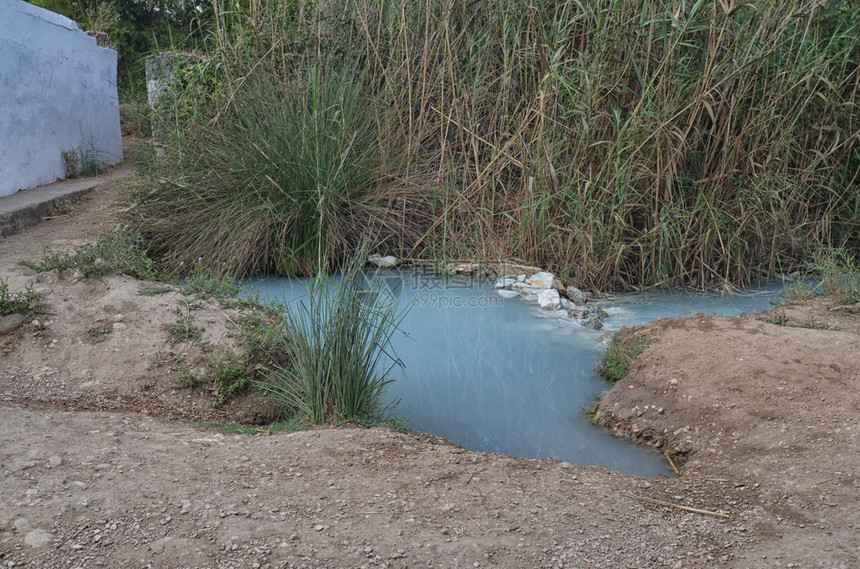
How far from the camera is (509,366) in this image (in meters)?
3.58

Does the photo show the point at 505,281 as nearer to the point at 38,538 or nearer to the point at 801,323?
the point at 801,323

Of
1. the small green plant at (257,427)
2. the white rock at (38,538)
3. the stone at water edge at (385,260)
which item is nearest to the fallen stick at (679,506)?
the small green plant at (257,427)

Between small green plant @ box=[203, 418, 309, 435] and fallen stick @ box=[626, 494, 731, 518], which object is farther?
small green plant @ box=[203, 418, 309, 435]

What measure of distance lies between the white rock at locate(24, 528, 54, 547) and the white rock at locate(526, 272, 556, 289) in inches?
129

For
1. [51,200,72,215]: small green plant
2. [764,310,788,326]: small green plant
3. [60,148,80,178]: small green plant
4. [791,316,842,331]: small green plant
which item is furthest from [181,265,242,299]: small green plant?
[60,148,80,178]: small green plant

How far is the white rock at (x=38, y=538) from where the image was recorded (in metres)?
1.57

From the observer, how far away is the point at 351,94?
16.8ft

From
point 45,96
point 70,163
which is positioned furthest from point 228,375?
point 70,163

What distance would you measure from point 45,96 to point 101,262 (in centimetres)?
401

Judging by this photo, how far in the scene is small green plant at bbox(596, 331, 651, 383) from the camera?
3301mm

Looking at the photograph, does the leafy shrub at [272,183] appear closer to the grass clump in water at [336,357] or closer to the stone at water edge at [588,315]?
the stone at water edge at [588,315]

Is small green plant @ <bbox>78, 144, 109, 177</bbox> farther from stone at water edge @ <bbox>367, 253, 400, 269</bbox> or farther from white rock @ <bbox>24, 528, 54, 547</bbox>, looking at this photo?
white rock @ <bbox>24, 528, 54, 547</bbox>

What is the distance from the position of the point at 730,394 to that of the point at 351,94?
3377 mm

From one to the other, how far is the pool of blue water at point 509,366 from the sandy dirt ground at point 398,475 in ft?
0.66
